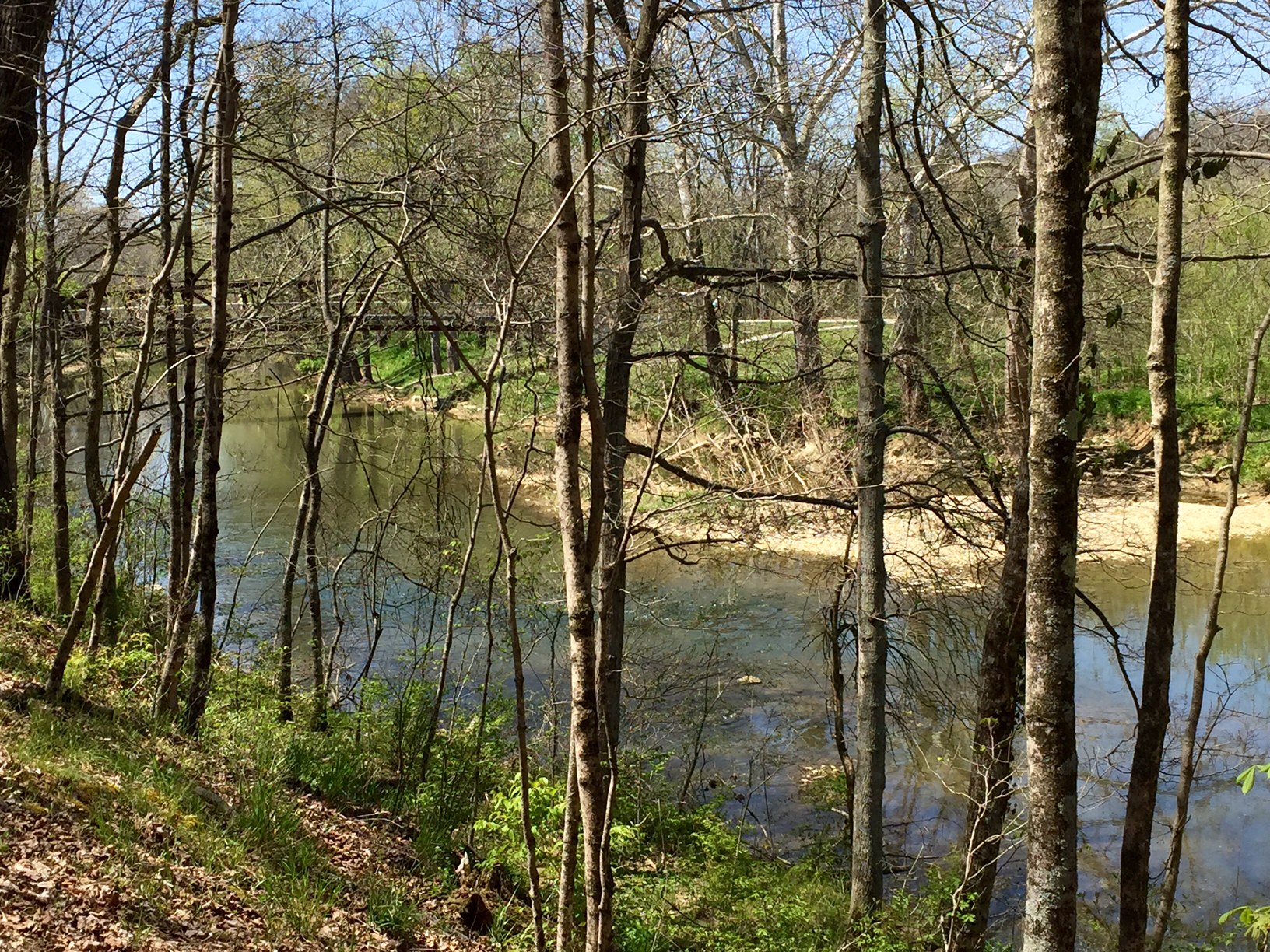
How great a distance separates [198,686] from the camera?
23.0 ft

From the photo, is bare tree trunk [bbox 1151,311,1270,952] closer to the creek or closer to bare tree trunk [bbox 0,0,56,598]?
the creek

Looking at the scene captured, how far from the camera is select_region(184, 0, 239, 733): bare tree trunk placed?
6.39 m

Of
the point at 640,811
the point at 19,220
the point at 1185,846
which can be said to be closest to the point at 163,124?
the point at 19,220

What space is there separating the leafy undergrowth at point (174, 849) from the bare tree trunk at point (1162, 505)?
3552mm

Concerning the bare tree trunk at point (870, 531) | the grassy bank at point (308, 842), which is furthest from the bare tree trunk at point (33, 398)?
the bare tree trunk at point (870, 531)

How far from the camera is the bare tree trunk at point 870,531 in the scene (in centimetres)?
806

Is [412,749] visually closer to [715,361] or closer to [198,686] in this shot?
[198,686]

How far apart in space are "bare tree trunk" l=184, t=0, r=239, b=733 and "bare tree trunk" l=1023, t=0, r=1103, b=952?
4.74 m

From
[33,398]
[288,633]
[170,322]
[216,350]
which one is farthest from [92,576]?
[33,398]

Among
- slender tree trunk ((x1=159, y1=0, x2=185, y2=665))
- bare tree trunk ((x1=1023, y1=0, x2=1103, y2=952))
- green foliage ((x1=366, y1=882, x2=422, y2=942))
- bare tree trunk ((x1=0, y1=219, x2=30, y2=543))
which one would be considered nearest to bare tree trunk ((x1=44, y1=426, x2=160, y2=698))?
slender tree trunk ((x1=159, y1=0, x2=185, y2=665))

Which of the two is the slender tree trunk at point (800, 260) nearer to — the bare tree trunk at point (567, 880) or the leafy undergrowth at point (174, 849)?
the leafy undergrowth at point (174, 849)

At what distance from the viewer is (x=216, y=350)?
255 inches

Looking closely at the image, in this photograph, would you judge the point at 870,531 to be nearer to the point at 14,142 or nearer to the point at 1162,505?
the point at 1162,505

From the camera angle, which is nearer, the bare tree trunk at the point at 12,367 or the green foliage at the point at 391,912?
the green foliage at the point at 391,912
